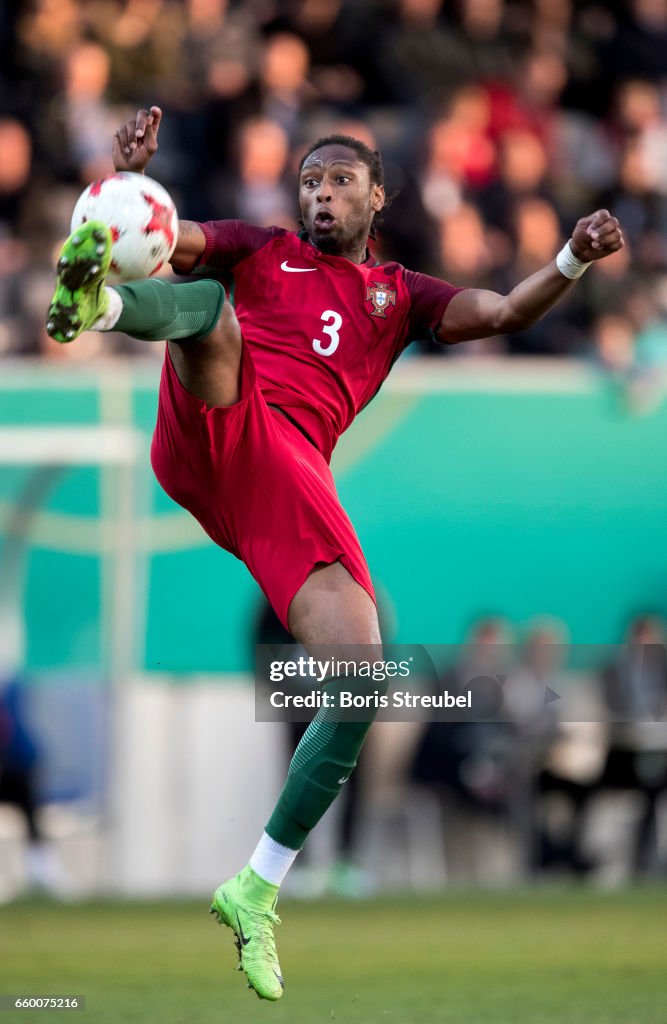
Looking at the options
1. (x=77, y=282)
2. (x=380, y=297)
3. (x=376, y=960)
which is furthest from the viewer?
(x=376, y=960)

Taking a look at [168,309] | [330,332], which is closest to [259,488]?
[330,332]

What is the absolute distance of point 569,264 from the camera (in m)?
5.44

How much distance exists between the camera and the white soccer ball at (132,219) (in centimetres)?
488

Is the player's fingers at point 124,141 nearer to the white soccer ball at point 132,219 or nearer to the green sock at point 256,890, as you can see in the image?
the white soccer ball at point 132,219

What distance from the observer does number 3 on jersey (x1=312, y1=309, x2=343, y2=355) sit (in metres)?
5.73

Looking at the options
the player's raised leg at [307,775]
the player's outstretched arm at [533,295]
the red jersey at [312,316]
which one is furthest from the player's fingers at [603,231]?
the player's raised leg at [307,775]

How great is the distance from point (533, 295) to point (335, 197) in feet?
2.55

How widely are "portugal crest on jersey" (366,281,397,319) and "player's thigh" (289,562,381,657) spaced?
994mm

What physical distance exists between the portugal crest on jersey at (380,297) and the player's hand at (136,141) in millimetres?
953

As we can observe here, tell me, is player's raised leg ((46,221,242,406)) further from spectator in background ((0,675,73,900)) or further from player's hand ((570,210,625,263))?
spectator in background ((0,675,73,900))

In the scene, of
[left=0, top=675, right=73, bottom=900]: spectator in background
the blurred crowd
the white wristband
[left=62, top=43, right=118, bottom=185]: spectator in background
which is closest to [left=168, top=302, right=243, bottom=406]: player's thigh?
the white wristband

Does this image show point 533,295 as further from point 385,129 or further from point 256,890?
point 385,129

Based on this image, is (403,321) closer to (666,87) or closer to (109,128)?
(109,128)

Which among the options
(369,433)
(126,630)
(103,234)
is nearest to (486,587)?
(369,433)
